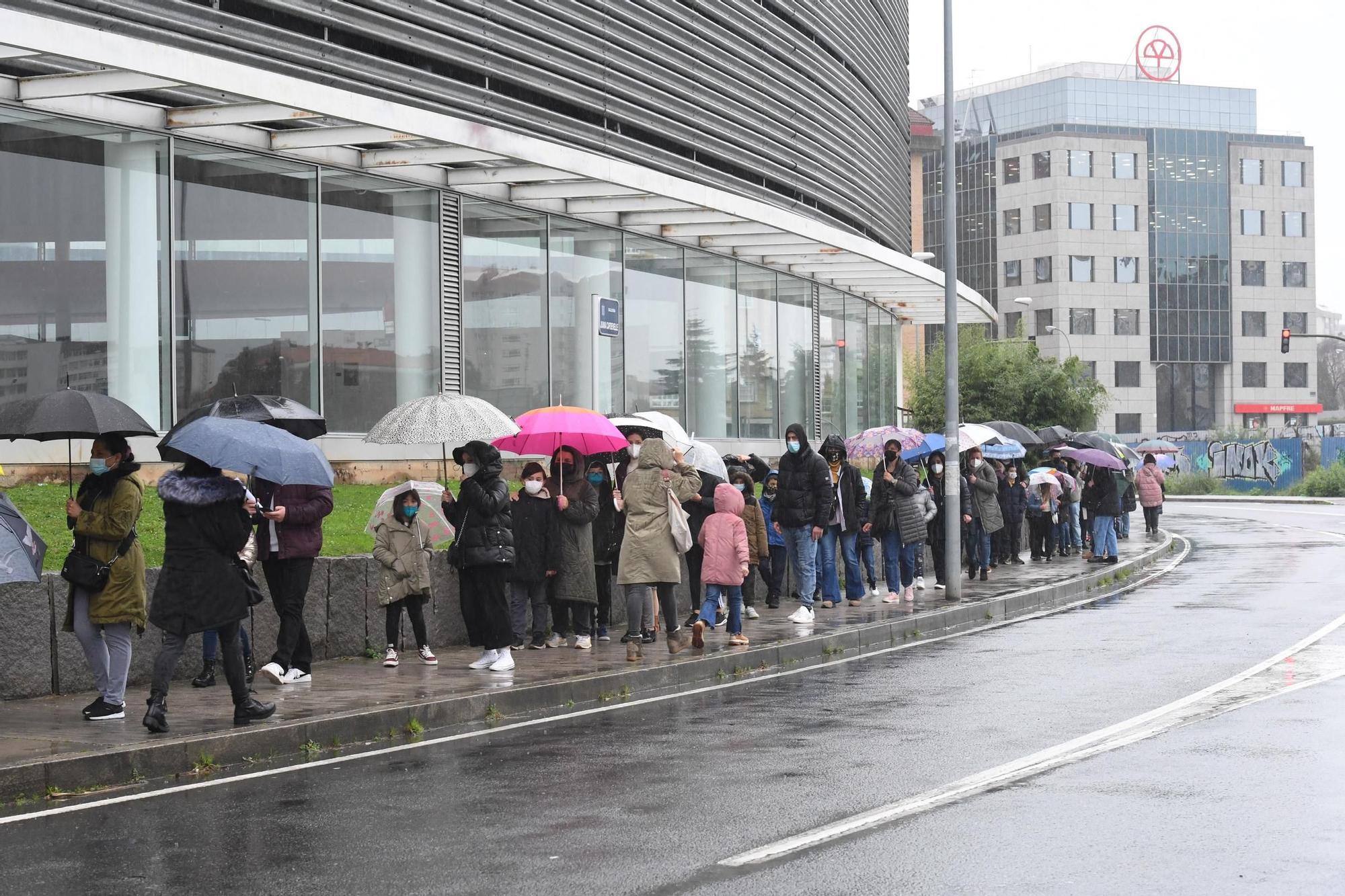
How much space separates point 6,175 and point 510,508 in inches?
285

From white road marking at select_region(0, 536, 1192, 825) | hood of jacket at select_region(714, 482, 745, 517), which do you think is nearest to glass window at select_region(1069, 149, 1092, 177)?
white road marking at select_region(0, 536, 1192, 825)

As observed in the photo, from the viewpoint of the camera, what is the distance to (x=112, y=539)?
10.1 metres

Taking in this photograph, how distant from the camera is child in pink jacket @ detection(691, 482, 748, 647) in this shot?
567 inches

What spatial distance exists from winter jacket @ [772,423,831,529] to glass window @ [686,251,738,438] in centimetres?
1372

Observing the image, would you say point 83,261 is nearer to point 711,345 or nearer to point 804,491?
point 804,491

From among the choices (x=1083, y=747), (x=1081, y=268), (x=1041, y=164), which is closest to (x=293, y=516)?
(x=1083, y=747)

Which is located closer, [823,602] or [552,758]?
[552,758]

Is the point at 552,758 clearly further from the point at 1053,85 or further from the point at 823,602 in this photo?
Result: the point at 1053,85

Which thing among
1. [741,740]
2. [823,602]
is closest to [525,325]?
[823,602]

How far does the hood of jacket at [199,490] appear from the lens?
9750 millimetres

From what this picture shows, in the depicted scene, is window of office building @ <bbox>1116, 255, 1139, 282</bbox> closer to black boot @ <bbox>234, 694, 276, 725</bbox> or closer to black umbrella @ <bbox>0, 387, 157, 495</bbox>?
black umbrella @ <bbox>0, 387, 157, 495</bbox>

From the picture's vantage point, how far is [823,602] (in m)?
18.8

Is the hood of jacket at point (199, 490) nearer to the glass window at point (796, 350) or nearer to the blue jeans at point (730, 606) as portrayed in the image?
the blue jeans at point (730, 606)

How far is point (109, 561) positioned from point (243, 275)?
10220 millimetres
